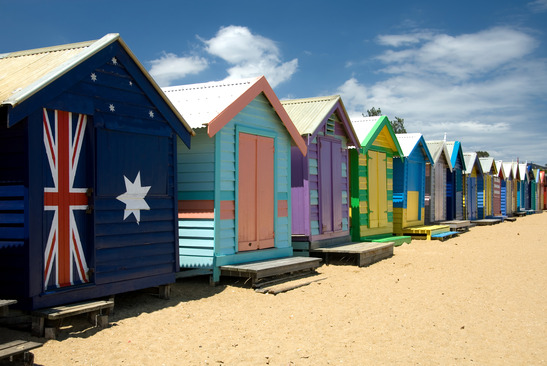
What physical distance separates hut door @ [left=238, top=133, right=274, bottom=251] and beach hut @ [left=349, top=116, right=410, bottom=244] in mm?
4845

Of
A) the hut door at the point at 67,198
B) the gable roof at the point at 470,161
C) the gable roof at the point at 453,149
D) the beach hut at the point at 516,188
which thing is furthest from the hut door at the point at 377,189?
the beach hut at the point at 516,188

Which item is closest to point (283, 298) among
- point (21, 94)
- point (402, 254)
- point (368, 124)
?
point (21, 94)

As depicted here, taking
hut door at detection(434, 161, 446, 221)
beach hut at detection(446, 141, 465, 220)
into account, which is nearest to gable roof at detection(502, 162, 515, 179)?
beach hut at detection(446, 141, 465, 220)

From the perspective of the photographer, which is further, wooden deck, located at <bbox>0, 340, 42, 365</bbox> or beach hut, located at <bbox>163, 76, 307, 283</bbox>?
beach hut, located at <bbox>163, 76, 307, 283</bbox>

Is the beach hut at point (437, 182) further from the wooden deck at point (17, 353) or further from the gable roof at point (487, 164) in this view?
the wooden deck at point (17, 353)

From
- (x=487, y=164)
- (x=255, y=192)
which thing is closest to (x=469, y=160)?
(x=487, y=164)

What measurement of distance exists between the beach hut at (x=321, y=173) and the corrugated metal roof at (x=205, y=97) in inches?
Answer: 105

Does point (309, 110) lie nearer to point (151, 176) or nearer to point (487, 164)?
point (151, 176)

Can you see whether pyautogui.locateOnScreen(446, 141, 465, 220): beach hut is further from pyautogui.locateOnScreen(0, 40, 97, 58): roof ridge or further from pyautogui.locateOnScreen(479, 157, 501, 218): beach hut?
pyautogui.locateOnScreen(0, 40, 97, 58): roof ridge

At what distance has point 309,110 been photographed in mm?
12938

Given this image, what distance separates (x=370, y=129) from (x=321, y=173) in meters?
3.41

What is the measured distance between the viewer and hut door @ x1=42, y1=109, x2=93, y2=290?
6094 millimetres

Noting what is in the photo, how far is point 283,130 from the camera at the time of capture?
11.0 metres

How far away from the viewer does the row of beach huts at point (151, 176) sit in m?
5.94
